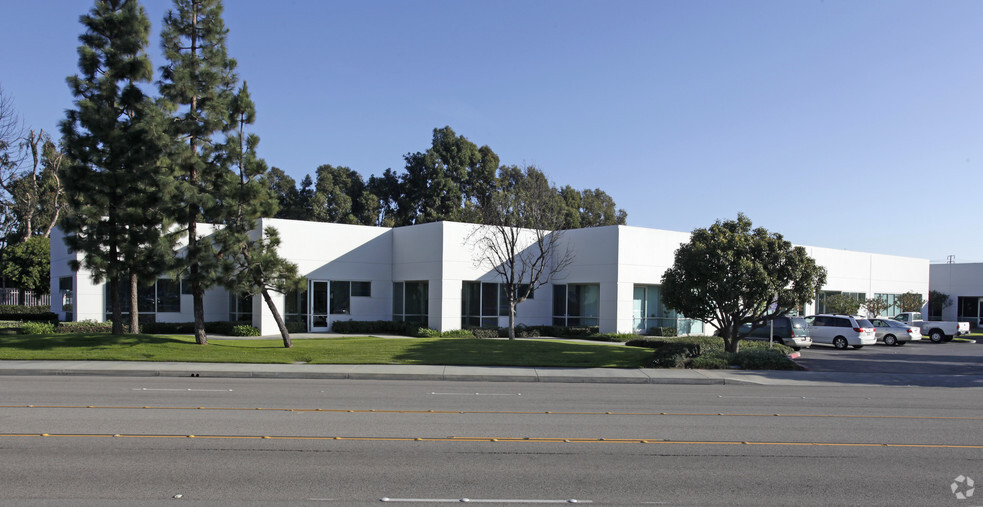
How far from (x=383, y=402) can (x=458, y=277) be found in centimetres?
→ 1998

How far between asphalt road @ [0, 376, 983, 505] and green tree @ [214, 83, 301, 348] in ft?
25.5

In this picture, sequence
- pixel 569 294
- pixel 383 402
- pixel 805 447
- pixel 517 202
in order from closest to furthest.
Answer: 1. pixel 805 447
2. pixel 383 402
3. pixel 517 202
4. pixel 569 294

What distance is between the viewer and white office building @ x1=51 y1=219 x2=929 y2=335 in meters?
32.9

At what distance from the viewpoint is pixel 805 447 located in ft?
31.2

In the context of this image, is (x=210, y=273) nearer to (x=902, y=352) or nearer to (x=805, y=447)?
(x=805, y=447)

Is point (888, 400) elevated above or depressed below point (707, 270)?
below

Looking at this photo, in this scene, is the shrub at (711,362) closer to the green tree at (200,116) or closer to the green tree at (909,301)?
the green tree at (200,116)

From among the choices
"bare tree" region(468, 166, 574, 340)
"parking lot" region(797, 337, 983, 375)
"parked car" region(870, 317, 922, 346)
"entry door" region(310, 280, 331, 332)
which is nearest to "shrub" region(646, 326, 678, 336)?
"bare tree" region(468, 166, 574, 340)

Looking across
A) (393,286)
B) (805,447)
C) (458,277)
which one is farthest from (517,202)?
(805,447)

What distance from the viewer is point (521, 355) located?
22.4 metres

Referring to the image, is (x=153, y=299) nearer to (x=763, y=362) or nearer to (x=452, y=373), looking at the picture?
(x=452, y=373)

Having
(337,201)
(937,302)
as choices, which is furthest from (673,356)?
(937,302)

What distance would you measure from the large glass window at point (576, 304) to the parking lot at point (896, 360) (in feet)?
31.8

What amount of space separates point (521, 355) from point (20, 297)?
1675 inches
